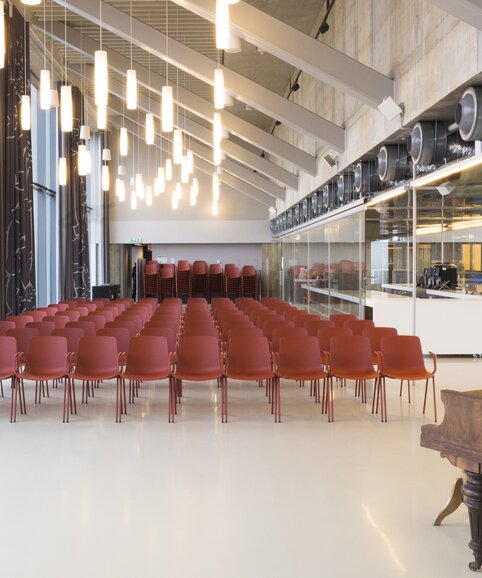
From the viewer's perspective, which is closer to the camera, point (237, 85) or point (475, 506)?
point (475, 506)

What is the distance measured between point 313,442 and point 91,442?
198 centimetres

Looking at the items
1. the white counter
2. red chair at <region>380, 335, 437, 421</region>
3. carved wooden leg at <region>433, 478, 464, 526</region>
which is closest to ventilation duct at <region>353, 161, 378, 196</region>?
the white counter

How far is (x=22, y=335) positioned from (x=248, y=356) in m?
3.02

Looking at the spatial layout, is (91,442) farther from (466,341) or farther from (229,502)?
(466,341)

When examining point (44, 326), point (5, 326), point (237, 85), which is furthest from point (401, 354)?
point (237, 85)

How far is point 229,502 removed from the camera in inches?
171

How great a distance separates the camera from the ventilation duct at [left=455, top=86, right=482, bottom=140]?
21.3 ft

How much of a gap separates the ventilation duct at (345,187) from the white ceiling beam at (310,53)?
10.1 feet

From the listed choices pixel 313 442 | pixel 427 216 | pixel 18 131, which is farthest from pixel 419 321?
pixel 18 131

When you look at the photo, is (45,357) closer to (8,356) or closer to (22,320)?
(8,356)

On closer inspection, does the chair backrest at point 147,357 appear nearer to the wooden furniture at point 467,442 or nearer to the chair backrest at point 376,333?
the chair backrest at point 376,333

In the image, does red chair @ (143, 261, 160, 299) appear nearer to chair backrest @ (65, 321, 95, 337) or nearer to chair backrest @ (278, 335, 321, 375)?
chair backrest @ (65, 321, 95, 337)

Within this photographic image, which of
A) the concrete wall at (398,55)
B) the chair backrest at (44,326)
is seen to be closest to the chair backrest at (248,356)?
the chair backrest at (44,326)

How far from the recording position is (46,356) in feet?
22.9
